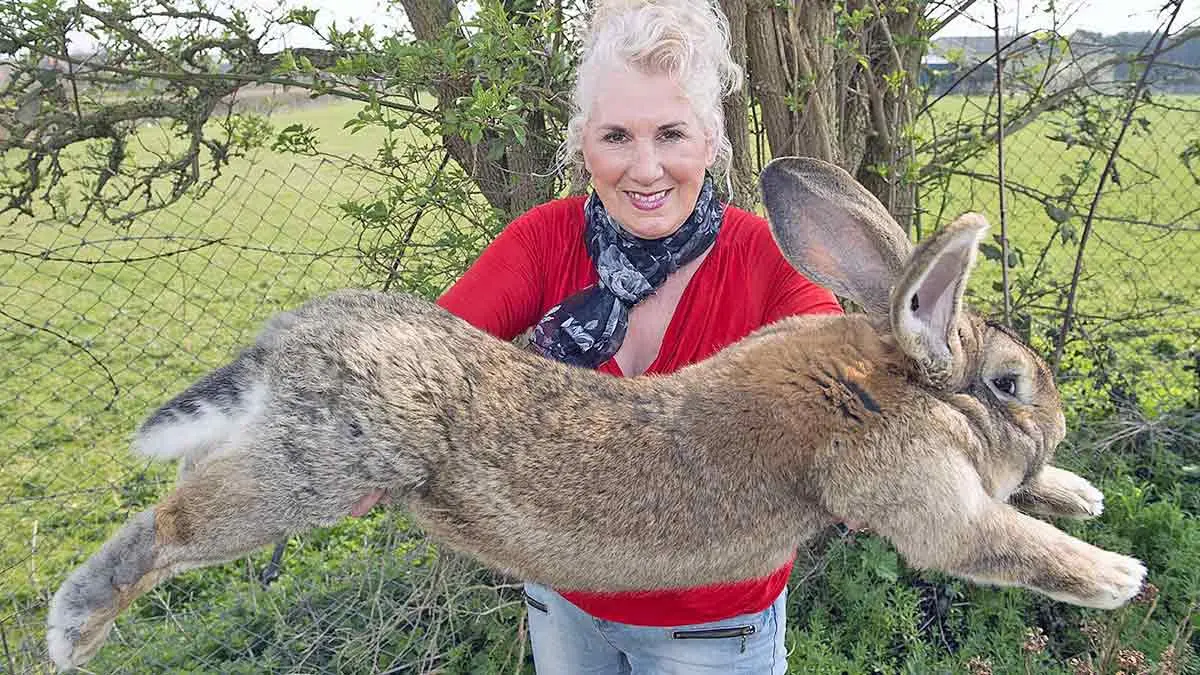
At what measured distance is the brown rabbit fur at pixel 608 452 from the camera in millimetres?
2074

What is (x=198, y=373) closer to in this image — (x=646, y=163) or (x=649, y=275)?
(x=649, y=275)

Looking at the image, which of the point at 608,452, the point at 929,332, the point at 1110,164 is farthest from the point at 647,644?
the point at 1110,164

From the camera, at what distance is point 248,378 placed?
7.14ft

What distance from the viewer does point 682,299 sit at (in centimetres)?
274

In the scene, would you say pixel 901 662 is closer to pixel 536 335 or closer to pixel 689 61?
pixel 536 335

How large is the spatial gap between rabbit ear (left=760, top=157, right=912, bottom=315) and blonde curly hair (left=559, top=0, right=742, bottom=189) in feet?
1.15

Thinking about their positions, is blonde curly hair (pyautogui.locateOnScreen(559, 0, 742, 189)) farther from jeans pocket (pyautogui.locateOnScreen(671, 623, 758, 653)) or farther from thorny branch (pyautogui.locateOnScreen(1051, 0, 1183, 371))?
thorny branch (pyautogui.locateOnScreen(1051, 0, 1183, 371))

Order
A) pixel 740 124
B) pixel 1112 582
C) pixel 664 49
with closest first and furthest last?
pixel 1112 582 → pixel 664 49 → pixel 740 124

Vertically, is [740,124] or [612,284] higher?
[740,124]

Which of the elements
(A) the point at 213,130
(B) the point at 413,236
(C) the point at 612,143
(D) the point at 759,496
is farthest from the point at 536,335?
(A) the point at 213,130

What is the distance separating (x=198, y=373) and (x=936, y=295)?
607cm

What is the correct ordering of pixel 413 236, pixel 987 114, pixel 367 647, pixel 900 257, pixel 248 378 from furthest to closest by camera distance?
pixel 987 114, pixel 413 236, pixel 367 647, pixel 900 257, pixel 248 378

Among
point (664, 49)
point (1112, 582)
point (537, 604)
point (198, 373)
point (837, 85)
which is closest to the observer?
point (1112, 582)

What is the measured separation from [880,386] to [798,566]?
2198mm
